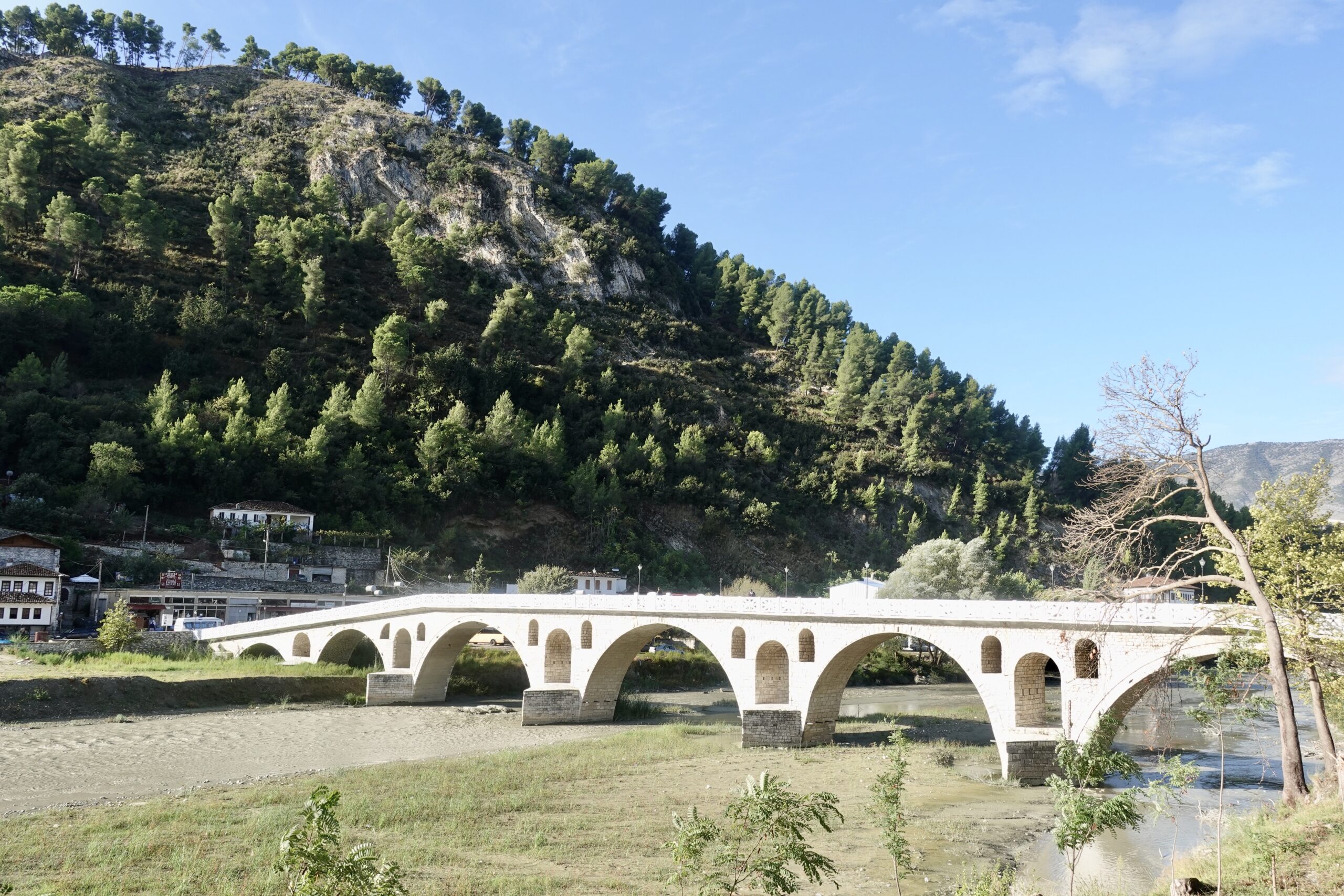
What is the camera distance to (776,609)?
28.1 m

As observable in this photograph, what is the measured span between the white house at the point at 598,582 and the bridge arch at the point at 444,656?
14.9 m

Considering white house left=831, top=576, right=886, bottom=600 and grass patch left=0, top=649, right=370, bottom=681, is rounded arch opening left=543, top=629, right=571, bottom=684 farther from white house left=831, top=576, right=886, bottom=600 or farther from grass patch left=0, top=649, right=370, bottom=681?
white house left=831, top=576, right=886, bottom=600

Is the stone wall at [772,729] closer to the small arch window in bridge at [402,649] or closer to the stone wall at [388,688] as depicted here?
the stone wall at [388,688]

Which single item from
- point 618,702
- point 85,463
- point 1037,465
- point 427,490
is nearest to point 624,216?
point 1037,465

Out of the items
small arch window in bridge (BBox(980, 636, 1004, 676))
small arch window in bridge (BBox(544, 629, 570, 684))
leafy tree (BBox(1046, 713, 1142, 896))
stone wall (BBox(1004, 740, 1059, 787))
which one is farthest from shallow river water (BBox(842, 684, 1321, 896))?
small arch window in bridge (BBox(544, 629, 570, 684))

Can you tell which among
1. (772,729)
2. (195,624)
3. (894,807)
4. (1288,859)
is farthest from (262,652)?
(1288,859)

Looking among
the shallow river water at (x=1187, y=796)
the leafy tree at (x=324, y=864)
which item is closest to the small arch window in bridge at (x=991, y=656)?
the shallow river water at (x=1187, y=796)

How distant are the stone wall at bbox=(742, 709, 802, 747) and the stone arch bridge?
34mm

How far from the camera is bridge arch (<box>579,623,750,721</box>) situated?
3278cm

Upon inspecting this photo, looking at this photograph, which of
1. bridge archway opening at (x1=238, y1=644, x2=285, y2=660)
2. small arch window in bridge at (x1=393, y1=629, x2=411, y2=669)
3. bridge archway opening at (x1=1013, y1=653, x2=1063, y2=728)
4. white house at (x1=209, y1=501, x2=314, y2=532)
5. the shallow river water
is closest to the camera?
the shallow river water

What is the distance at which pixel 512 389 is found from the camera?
2889 inches

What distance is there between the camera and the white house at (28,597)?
39.0 metres

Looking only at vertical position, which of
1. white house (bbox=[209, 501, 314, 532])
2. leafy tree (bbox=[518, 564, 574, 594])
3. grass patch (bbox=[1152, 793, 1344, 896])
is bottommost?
grass patch (bbox=[1152, 793, 1344, 896])

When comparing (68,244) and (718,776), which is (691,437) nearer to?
(68,244)
